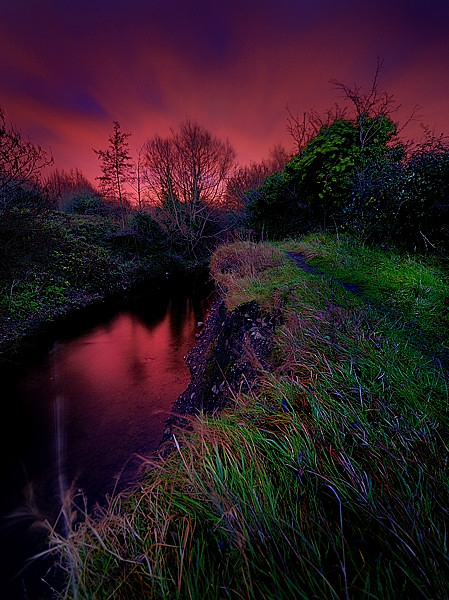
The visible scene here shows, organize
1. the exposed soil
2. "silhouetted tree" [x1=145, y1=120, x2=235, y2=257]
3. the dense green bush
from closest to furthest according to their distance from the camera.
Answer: the exposed soil → the dense green bush → "silhouetted tree" [x1=145, y1=120, x2=235, y2=257]

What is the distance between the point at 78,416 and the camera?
530cm

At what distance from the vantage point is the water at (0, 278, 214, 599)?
358 centimetres

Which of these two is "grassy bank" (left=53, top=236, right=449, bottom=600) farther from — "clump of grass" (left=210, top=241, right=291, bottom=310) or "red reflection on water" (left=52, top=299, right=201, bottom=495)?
"red reflection on water" (left=52, top=299, right=201, bottom=495)

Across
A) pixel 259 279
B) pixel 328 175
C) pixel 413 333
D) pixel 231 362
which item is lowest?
pixel 231 362

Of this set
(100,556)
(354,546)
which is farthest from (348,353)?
(100,556)

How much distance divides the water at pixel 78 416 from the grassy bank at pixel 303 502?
0.58 metres

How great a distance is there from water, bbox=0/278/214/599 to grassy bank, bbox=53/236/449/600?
58 cm

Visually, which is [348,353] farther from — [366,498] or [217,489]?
[217,489]

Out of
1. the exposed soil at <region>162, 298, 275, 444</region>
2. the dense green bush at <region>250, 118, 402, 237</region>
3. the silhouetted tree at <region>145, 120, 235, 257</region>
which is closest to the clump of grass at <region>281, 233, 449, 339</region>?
the exposed soil at <region>162, 298, 275, 444</region>

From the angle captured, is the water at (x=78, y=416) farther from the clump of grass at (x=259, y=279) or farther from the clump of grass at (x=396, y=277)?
the clump of grass at (x=396, y=277)

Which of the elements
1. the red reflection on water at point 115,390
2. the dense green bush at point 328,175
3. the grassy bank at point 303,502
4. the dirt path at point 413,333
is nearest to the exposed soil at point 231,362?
the red reflection on water at point 115,390

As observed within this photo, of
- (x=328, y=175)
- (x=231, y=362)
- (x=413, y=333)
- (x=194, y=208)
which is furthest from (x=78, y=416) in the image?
(x=194, y=208)

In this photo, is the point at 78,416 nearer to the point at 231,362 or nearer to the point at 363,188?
the point at 231,362

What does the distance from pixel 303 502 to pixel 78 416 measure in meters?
5.73
